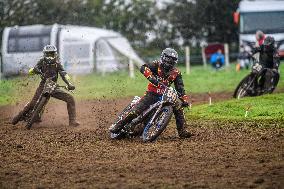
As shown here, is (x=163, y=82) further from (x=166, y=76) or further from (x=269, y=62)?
(x=269, y=62)

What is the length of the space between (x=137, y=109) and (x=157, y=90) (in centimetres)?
57

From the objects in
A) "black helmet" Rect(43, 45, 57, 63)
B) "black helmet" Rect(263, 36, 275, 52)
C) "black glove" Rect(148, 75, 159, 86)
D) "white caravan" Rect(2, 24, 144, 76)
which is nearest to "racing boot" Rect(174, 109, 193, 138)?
"black glove" Rect(148, 75, 159, 86)

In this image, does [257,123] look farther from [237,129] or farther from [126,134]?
[126,134]

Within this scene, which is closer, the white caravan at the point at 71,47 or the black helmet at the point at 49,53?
the black helmet at the point at 49,53

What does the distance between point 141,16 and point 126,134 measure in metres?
44.7

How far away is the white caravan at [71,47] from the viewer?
39.7 metres

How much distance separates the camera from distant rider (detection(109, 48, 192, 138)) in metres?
13.9

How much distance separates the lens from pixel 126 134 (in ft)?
46.8

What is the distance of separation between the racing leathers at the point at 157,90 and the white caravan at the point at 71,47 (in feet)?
78.5

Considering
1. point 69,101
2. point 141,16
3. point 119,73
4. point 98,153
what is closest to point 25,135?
point 69,101

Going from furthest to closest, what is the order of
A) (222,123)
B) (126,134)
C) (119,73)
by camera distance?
1. (119,73)
2. (222,123)
3. (126,134)

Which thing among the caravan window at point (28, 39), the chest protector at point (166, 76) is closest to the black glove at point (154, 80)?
the chest protector at point (166, 76)

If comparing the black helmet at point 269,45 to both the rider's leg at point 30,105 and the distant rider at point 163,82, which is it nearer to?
the rider's leg at point 30,105

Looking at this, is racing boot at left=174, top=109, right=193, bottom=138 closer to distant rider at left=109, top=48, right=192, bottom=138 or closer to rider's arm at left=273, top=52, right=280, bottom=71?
distant rider at left=109, top=48, right=192, bottom=138
